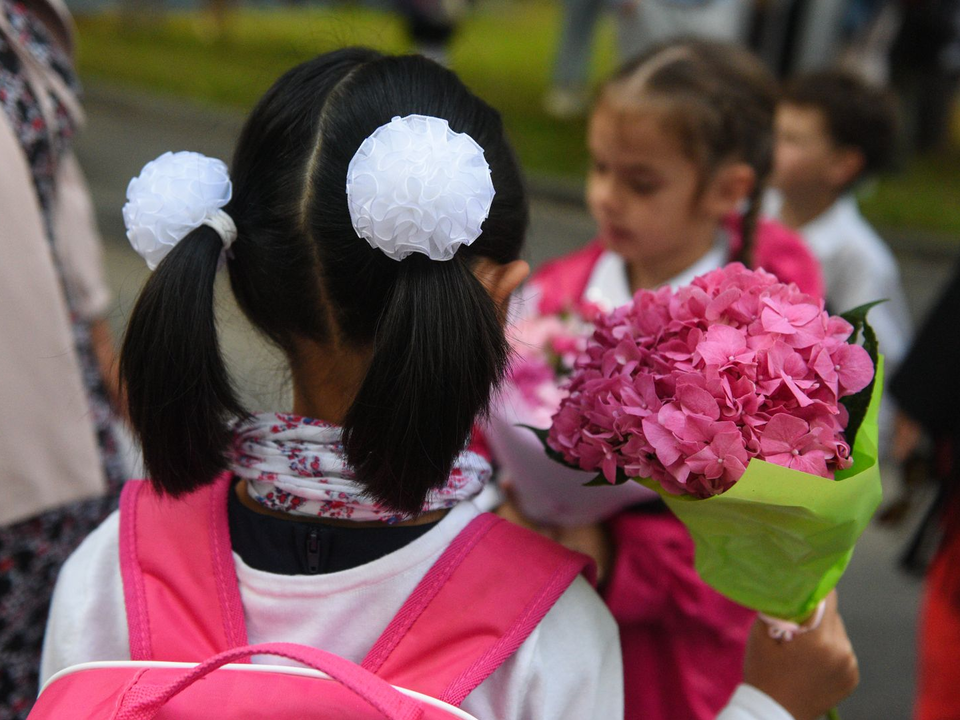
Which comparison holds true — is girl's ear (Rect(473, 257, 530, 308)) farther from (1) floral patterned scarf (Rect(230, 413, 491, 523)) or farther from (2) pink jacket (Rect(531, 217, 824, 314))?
(2) pink jacket (Rect(531, 217, 824, 314))

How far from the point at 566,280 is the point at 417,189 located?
4.30ft

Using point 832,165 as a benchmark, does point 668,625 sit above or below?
below

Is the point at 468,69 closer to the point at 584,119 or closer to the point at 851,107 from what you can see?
the point at 584,119

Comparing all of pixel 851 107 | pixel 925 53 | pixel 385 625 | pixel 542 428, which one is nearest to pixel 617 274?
pixel 542 428

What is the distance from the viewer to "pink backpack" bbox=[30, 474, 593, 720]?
871 mm

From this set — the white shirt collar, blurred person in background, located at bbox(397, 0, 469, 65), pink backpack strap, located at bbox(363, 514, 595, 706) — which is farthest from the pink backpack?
blurred person in background, located at bbox(397, 0, 469, 65)

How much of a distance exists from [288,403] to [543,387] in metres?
0.61

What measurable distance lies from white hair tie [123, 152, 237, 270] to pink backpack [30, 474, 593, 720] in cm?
33

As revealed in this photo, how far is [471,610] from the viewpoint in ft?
3.23

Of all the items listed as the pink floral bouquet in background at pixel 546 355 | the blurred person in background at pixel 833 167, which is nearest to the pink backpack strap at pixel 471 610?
the pink floral bouquet in background at pixel 546 355

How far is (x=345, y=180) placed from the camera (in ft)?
3.21

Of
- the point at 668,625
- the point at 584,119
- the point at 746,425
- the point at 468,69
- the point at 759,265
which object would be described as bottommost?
the point at 584,119

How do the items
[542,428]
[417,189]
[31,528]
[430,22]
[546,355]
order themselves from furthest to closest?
1. [430,22]
2. [546,355]
3. [31,528]
4. [542,428]
5. [417,189]

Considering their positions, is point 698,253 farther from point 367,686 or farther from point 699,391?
point 367,686
